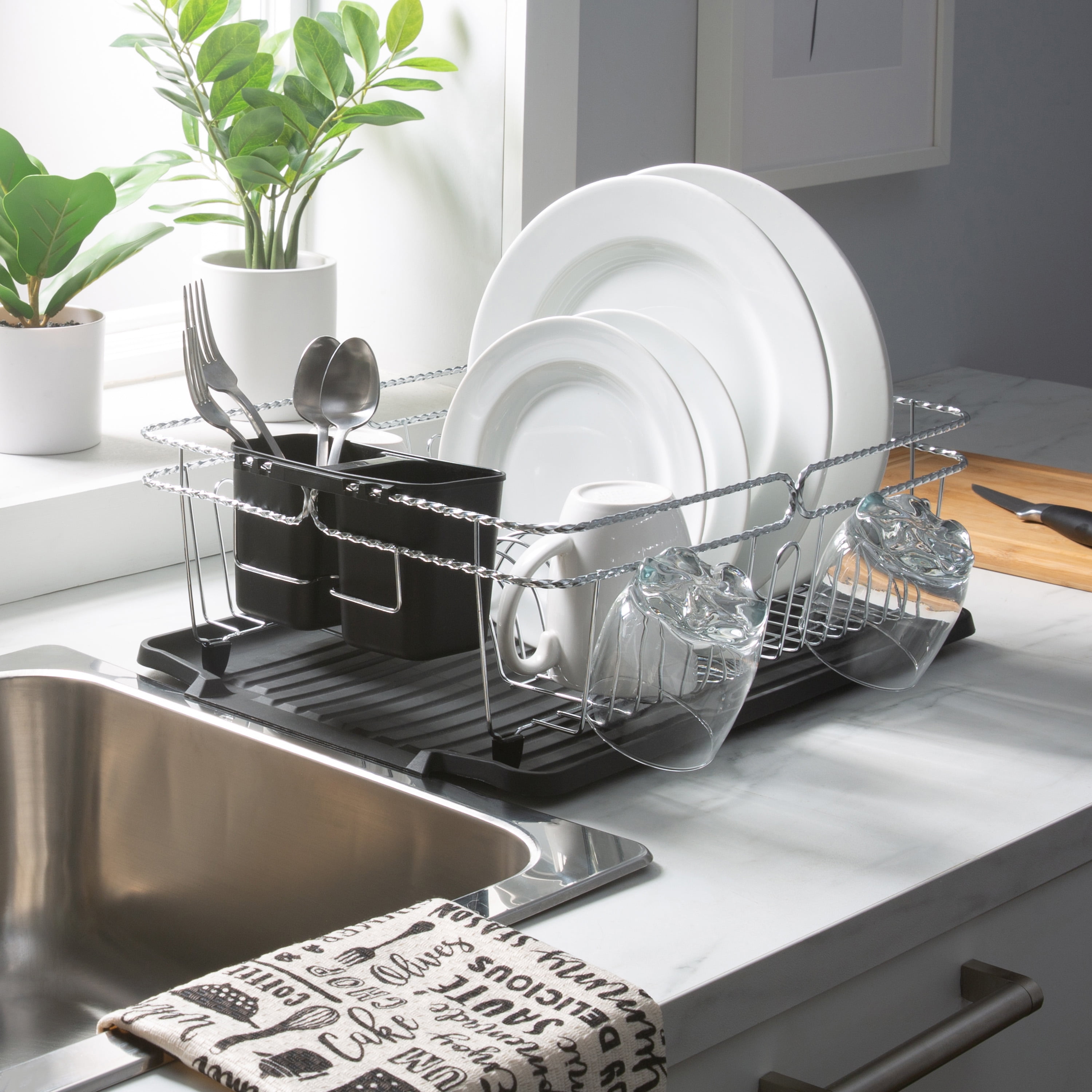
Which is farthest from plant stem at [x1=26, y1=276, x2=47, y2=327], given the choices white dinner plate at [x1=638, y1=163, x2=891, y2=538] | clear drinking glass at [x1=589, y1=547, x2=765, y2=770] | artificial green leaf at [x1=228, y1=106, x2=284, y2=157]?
clear drinking glass at [x1=589, y1=547, x2=765, y2=770]

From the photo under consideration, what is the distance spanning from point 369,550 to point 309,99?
0.65 metres

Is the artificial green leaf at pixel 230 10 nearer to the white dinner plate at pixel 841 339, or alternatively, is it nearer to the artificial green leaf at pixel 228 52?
the artificial green leaf at pixel 228 52

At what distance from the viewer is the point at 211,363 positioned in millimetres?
1042

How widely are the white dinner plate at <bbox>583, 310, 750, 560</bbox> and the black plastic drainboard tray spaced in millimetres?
103

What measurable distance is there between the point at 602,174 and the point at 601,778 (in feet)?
2.80

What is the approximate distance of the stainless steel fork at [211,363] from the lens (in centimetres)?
100

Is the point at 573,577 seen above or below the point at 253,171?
below

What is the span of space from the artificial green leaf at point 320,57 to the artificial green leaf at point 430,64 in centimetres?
6

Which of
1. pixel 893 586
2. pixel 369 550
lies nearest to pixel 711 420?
pixel 893 586

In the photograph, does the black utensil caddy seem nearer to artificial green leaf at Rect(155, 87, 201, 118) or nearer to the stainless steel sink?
the stainless steel sink

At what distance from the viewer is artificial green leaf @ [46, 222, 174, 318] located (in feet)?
4.27

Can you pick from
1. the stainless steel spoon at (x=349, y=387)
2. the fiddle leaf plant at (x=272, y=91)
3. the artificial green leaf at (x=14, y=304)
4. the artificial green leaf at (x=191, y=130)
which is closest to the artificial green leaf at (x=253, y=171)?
the fiddle leaf plant at (x=272, y=91)

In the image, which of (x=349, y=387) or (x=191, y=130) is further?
(x=191, y=130)

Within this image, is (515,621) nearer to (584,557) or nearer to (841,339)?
(584,557)
